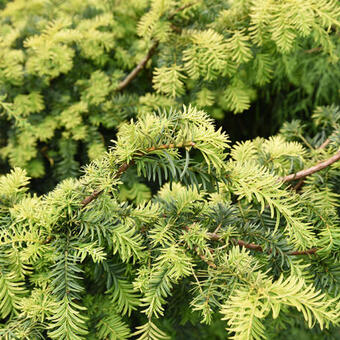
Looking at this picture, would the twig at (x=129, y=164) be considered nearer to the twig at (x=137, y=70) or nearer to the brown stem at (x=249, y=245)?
the brown stem at (x=249, y=245)

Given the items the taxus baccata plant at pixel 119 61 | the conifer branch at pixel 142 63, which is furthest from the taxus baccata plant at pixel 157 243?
the conifer branch at pixel 142 63

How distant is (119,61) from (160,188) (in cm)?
52

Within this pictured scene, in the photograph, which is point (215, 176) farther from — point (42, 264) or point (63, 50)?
point (63, 50)

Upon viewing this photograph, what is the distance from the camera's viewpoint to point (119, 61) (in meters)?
1.10

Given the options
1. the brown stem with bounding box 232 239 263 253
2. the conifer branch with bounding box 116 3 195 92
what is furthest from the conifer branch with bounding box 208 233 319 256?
the conifer branch with bounding box 116 3 195 92

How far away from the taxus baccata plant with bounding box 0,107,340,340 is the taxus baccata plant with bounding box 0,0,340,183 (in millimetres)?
355

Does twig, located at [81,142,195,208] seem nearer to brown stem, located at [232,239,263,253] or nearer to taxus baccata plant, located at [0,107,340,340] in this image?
taxus baccata plant, located at [0,107,340,340]

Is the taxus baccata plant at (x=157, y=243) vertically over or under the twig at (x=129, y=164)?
under

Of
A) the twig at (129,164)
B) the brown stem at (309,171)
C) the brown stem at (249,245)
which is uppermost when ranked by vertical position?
the twig at (129,164)

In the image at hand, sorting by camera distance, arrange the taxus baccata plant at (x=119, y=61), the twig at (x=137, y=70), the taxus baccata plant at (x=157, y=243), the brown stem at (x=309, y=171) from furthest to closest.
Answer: the twig at (x=137, y=70) → the taxus baccata plant at (x=119, y=61) → the brown stem at (x=309, y=171) → the taxus baccata plant at (x=157, y=243)

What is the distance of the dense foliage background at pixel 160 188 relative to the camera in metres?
0.48

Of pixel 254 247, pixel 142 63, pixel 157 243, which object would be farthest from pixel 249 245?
pixel 142 63

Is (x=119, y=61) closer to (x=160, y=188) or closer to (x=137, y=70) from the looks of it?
(x=137, y=70)

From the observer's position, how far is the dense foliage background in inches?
19.1
